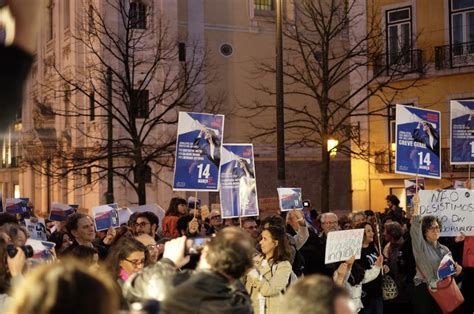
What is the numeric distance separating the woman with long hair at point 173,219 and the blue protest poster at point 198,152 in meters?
1.04

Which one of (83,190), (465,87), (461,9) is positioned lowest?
(83,190)

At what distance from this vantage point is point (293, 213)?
11156 mm

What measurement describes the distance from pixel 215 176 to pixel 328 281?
869 cm

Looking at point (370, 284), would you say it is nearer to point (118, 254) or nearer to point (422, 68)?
point (118, 254)

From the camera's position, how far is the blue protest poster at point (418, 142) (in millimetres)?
12133

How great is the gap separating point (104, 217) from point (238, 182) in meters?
2.20

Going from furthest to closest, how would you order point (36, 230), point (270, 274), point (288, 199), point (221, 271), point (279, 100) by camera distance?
point (279, 100), point (288, 199), point (36, 230), point (270, 274), point (221, 271)

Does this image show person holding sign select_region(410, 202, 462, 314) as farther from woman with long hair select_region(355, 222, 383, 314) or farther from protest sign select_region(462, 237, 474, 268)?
protest sign select_region(462, 237, 474, 268)

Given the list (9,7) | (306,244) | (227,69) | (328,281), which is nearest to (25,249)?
(328,281)

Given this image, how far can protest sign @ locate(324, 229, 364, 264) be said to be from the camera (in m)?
9.00

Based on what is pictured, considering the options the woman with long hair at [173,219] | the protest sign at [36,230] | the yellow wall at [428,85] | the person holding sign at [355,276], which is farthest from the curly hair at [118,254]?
the yellow wall at [428,85]

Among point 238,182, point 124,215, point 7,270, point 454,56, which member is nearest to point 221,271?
point 7,270

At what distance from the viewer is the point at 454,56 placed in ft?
96.1

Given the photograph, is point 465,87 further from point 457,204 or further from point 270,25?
point 457,204
